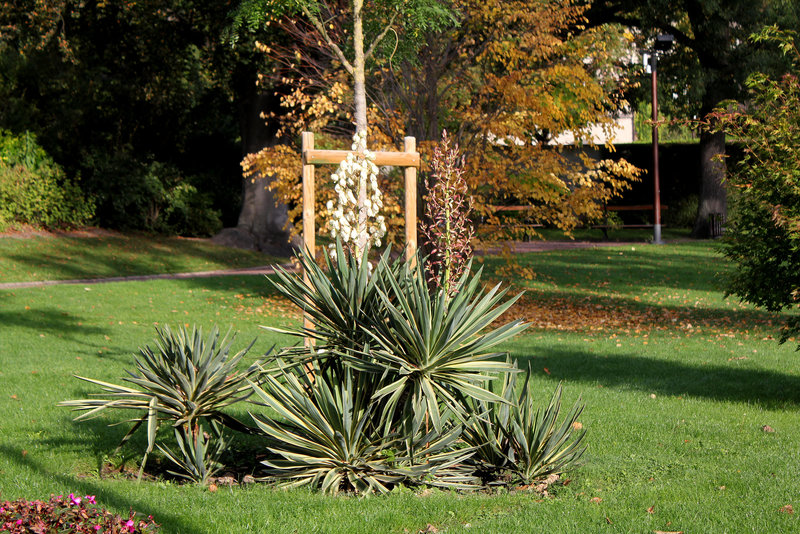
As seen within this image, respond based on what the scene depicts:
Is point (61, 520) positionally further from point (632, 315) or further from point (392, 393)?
point (632, 315)

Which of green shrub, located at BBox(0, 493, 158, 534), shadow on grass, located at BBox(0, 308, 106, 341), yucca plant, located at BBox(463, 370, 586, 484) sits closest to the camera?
green shrub, located at BBox(0, 493, 158, 534)

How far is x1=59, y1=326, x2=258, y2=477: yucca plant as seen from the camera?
5695 millimetres

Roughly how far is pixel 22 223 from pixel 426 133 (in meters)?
12.7

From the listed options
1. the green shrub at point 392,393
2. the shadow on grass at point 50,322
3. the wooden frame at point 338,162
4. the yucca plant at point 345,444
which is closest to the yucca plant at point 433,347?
the green shrub at point 392,393

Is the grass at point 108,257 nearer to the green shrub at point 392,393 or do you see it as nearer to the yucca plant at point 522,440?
the green shrub at point 392,393

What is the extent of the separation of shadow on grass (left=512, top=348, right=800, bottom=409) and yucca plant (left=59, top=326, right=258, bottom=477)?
14.2 ft

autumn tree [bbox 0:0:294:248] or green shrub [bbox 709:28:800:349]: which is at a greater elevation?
autumn tree [bbox 0:0:294:248]

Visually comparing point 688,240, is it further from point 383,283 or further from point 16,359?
point 383,283

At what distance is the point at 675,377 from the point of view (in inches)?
372

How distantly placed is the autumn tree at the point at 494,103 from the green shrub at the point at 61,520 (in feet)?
31.2

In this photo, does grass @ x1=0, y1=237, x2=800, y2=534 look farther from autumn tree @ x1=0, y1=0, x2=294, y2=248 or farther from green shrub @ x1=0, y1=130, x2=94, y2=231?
autumn tree @ x1=0, y1=0, x2=294, y2=248

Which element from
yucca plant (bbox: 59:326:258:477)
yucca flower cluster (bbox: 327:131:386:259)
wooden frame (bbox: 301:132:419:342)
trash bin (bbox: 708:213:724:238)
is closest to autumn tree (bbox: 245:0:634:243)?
wooden frame (bbox: 301:132:419:342)

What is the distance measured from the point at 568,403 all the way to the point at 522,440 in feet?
8.72

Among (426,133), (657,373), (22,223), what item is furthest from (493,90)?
(22,223)
